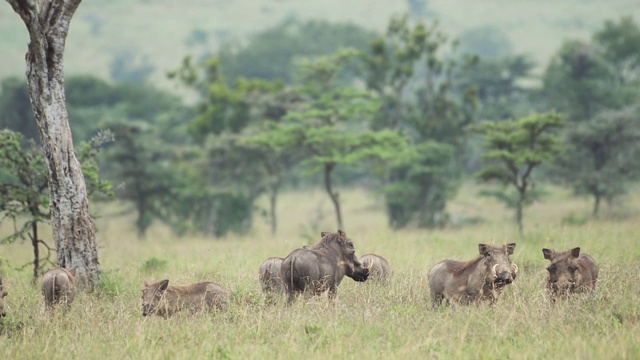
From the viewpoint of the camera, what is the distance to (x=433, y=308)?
10484mm

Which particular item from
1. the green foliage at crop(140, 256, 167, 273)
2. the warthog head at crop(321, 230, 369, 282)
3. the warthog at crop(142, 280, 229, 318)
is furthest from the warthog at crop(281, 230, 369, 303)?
the green foliage at crop(140, 256, 167, 273)

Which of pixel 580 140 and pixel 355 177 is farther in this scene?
pixel 355 177

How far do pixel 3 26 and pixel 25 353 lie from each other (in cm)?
8390

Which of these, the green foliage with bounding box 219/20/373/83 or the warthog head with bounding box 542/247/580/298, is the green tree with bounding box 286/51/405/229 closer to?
the warthog head with bounding box 542/247/580/298

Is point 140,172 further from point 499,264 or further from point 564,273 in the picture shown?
point 499,264

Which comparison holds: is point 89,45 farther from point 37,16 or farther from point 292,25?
point 37,16

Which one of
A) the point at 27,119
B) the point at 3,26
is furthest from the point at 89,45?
the point at 27,119

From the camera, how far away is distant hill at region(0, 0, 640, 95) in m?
88.4

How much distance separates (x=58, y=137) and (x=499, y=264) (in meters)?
6.63

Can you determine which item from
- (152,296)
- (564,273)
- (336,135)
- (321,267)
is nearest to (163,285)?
(152,296)

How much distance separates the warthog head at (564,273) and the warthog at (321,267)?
2.58 meters

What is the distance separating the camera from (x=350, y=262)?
11.3 meters

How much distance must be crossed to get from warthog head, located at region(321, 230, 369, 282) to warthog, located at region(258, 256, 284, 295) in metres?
0.89

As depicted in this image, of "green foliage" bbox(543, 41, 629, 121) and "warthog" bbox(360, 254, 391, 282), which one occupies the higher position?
"green foliage" bbox(543, 41, 629, 121)
